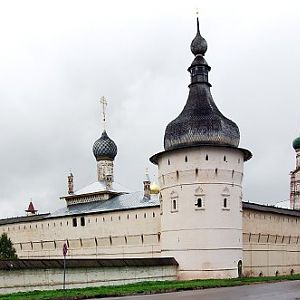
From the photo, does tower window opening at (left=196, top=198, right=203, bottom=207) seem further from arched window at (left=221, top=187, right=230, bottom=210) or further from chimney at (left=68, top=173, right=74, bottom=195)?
chimney at (left=68, top=173, right=74, bottom=195)

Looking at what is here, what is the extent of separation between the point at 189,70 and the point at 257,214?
29.6 feet

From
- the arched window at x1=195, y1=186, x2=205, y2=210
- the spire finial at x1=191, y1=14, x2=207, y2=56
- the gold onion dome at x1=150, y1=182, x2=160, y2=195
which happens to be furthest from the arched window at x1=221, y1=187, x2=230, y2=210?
the gold onion dome at x1=150, y1=182, x2=160, y2=195

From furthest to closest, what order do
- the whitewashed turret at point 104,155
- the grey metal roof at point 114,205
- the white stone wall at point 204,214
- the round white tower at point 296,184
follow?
the round white tower at point 296,184, the whitewashed turret at point 104,155, the grey metal roof at point 114,205, the white stone wall at point 204,214

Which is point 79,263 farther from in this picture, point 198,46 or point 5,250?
point 5,250

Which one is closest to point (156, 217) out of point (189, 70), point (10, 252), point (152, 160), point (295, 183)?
point (152, 160)

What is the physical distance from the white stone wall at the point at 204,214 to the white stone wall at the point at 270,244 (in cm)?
395

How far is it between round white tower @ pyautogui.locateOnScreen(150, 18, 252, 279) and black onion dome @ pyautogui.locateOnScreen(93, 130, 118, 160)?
47.1 feet

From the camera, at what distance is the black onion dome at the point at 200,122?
86.6ft

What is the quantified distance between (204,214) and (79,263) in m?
7.03

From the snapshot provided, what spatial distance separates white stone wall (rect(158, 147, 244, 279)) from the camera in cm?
2583

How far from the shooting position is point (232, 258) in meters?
26.2

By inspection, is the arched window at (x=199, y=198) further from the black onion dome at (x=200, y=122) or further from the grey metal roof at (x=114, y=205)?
the grey metal roof at (x=114, y=205)

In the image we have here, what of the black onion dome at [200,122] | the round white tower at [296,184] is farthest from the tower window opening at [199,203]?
the round white tower at [296,184]

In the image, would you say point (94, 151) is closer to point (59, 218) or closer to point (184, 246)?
point (59, 218)
